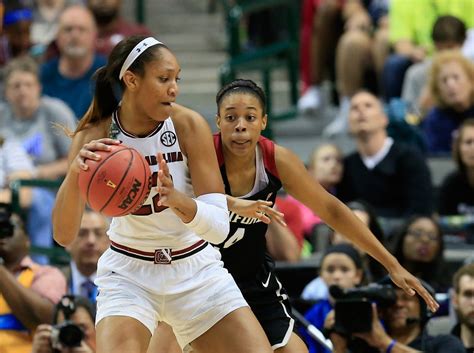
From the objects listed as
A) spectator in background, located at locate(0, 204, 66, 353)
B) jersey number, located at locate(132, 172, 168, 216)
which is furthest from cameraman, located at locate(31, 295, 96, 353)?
jersey number, located at locate(132, 172, 168, 216)

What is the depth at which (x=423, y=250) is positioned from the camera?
8.88m

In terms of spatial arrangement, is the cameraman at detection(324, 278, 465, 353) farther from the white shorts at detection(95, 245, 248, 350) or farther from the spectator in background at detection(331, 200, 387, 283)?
the white shorts at detection(95, 245, 248, 350)

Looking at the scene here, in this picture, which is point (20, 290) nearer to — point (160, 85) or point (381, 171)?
point (160, 85)

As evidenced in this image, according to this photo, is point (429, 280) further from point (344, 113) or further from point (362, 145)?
point (344, 113)

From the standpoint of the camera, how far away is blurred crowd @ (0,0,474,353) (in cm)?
772

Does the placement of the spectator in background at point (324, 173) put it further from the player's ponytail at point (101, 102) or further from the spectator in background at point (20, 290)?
the player's ponytail at point (101, 102)

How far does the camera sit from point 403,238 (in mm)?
8953

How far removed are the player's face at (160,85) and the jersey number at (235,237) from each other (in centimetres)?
91

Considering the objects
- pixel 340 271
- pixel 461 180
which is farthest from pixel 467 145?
pixel 340 271

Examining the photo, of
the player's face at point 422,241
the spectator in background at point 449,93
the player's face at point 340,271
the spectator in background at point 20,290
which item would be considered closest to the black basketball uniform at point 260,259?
the player's face at point 340,271

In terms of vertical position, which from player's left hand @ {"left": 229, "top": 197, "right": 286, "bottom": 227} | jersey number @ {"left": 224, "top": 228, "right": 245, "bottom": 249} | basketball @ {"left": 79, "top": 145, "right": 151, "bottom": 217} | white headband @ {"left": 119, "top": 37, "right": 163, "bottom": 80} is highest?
white headband @ {"left": 119, "top": 37, "right": 163, "bottom": 80}

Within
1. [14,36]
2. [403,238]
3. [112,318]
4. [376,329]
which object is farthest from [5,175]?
[112,318]

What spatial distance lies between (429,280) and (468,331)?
3.84ft

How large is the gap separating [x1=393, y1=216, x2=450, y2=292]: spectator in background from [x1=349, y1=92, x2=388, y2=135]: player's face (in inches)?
55.1
